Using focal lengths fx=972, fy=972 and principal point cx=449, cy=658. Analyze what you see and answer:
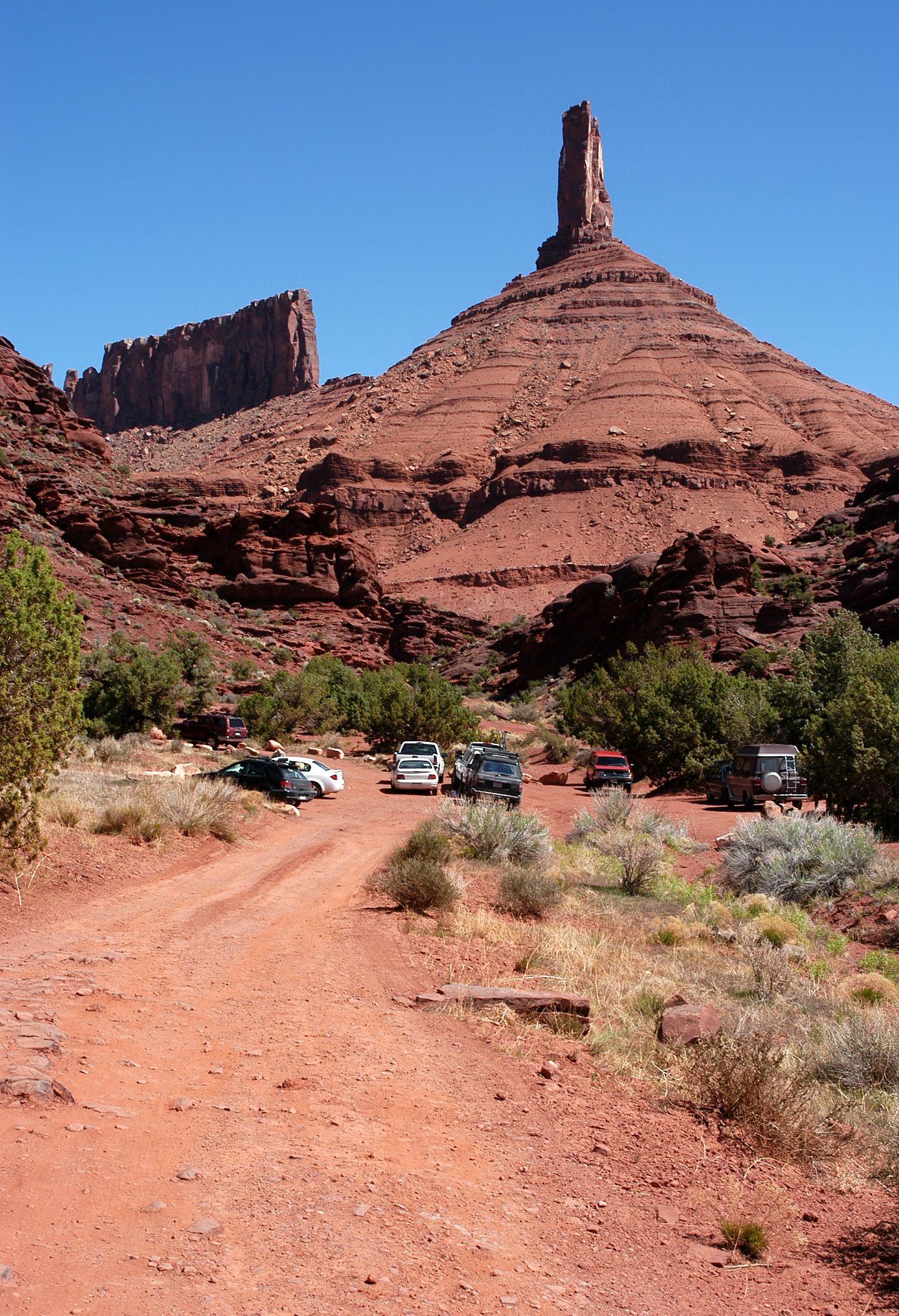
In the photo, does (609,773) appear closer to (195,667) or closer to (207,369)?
(195,667)

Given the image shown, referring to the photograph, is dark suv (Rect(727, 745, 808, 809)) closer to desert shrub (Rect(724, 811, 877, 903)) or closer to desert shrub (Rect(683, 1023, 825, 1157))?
desert shrub (Rect(724, 811, 877, 903))

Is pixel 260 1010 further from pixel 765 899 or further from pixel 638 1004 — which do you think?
pixel 765 899

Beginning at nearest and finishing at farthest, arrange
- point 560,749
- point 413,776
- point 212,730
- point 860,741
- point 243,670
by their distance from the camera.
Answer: point 860,741
point 413,776
point 212,730
point 560,749
point 243,670

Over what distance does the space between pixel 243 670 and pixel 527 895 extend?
41.8 m

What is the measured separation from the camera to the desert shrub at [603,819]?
20828mm

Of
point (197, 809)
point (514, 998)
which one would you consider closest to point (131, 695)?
point (197, 809)

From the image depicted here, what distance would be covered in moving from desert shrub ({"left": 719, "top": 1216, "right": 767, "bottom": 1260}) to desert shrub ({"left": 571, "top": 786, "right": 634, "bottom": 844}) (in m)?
15.1

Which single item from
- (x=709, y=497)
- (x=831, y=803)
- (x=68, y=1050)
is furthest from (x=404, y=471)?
(x=68, y=1050)

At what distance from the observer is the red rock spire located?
6019 inches

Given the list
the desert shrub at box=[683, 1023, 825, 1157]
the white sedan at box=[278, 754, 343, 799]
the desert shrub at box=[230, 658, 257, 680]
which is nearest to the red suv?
the white sedan at box=[278, 754, 343, 799]

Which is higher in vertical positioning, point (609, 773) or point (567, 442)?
point (567, 442)

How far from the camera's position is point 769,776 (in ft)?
84.5

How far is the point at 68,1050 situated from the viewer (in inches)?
246

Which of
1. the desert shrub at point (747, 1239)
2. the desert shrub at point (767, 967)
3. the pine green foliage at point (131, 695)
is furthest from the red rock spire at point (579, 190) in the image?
the desert shrub at point (747, 1239)
